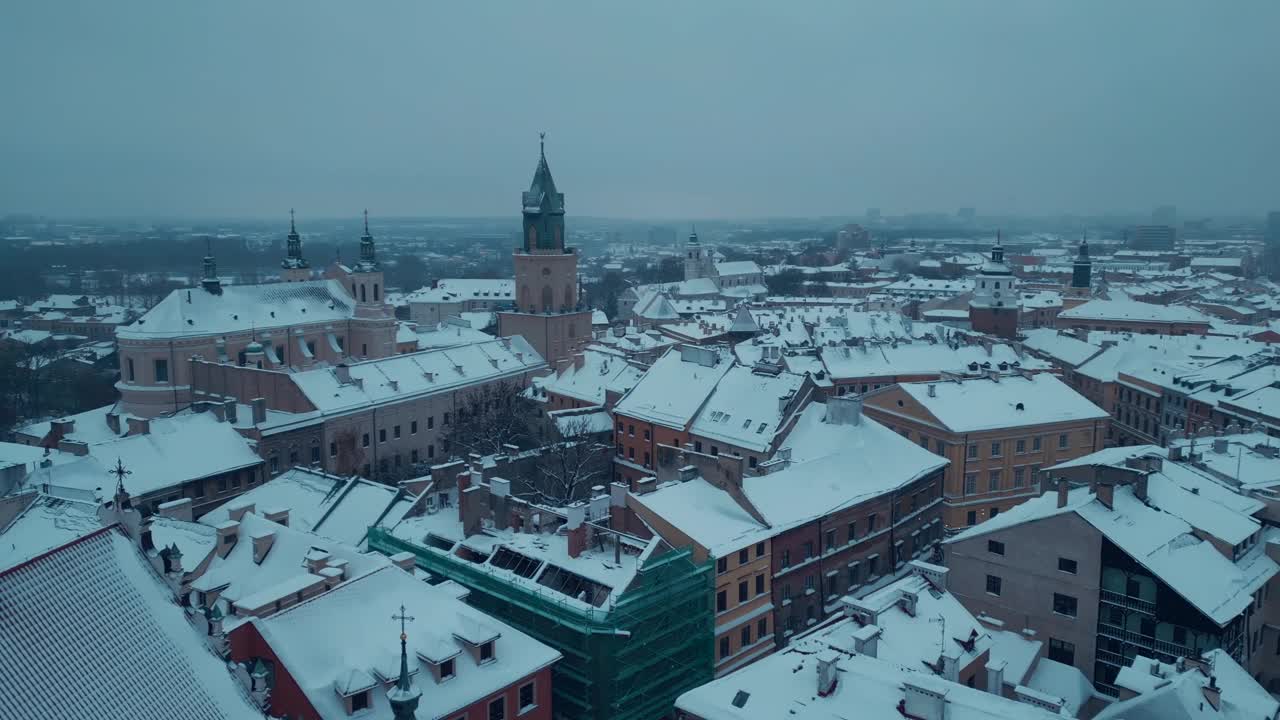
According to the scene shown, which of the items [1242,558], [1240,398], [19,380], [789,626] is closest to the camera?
[1242,558]

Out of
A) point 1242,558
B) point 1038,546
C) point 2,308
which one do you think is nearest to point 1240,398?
point 1242,558

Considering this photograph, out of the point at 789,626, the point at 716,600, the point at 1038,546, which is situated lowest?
the point at 789,626

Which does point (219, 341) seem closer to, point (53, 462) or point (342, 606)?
point (53, 462)

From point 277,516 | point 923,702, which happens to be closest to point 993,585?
point 923,702

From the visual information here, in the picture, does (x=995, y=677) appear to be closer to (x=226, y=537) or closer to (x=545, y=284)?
(x=226, y=537)

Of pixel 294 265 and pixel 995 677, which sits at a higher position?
pixel 294 265

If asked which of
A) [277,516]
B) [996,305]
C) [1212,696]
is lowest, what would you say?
[1212,696]
